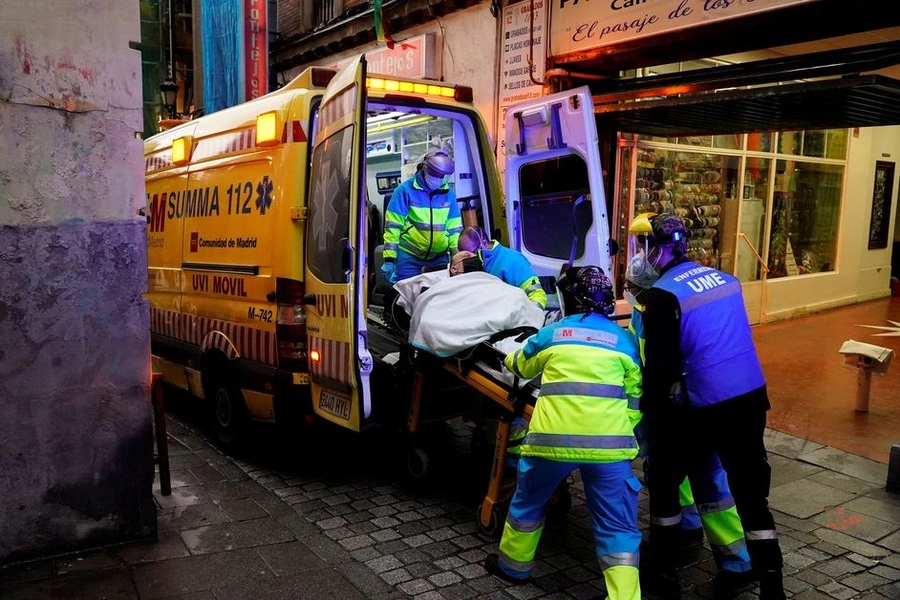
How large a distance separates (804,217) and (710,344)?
30.6 ft

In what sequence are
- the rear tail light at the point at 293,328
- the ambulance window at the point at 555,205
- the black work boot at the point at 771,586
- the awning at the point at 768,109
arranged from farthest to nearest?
the ambulance window at the point at 555,205 → the awning at the point at 768,109 → the rear tail light at the point at 293,328 → the black work boot at the point at 771,586

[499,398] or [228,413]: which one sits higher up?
[499,398]

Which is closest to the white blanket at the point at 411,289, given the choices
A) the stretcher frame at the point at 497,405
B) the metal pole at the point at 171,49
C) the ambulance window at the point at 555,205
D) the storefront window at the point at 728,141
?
the stretcher frame at the point at 497,405

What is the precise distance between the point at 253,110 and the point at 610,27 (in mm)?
3778

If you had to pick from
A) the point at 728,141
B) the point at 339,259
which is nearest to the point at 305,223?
the point at 339,259

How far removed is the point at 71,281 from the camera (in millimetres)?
3838

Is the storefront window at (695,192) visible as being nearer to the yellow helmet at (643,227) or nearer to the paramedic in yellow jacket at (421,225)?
the paramedic in yellow jacket at (421,225)

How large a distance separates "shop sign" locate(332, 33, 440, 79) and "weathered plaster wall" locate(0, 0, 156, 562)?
234 inches

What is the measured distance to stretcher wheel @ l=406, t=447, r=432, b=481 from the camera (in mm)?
4859

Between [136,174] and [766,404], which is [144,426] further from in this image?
[766,404]

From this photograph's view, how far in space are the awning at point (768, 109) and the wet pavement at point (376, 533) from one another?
2.60 m

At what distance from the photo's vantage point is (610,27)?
7.49m

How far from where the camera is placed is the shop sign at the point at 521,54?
8281 mm

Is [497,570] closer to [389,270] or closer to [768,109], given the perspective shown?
[389,270]
